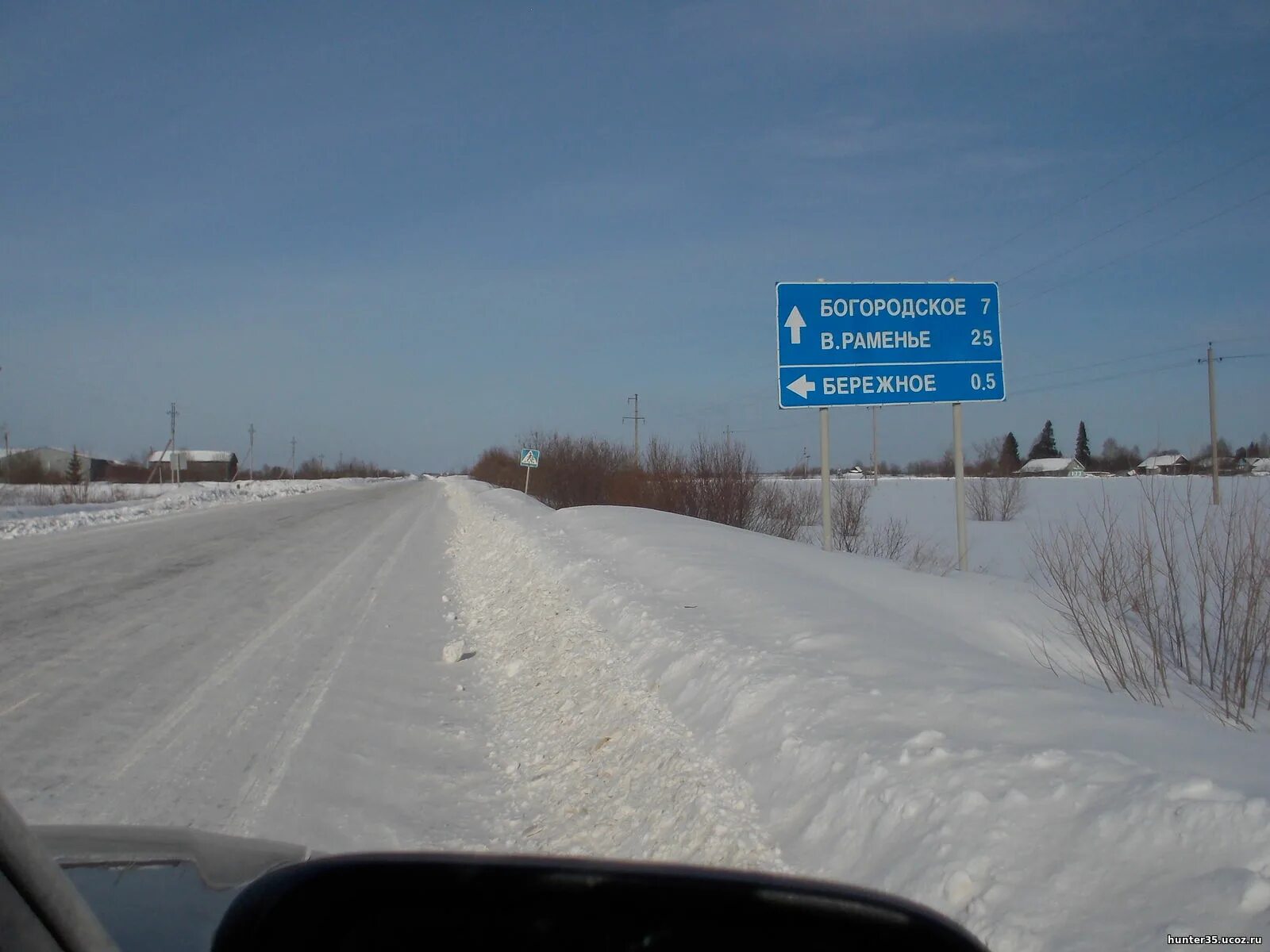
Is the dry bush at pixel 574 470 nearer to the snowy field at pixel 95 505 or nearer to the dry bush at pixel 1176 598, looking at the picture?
the snowy field at pixel 95 505

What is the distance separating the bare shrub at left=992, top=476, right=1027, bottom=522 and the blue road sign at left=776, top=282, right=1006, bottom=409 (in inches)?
991

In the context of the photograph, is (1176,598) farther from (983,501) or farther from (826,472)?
(983,501)

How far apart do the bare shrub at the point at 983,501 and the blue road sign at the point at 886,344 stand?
25022mm

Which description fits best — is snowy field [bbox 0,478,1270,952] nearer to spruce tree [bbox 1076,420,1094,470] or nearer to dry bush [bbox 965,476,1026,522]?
dry bush [bbox 965,476,1026,522]

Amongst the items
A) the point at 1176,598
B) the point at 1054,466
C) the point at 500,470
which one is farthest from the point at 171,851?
the point at 1054,466

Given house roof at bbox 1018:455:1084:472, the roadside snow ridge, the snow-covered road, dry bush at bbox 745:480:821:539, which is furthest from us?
house roof at bbox 1018:455:1084:472

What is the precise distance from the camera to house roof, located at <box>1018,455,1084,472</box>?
104 m

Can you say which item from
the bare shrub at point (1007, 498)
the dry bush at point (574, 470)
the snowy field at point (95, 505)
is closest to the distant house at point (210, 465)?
the snowy field at point (95, 505)

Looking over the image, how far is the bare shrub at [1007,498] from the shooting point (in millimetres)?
38625

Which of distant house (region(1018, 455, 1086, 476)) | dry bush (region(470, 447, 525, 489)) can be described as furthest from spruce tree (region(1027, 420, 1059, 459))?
dry bush (region(470, 447, 525, 489))

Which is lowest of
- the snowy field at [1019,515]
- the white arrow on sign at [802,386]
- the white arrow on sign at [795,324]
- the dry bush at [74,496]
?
the snowy field at [1019,515]

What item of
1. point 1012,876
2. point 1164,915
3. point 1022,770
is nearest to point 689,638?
point 1022,770

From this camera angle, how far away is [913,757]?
14.7 feet

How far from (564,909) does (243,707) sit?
6110 mm
